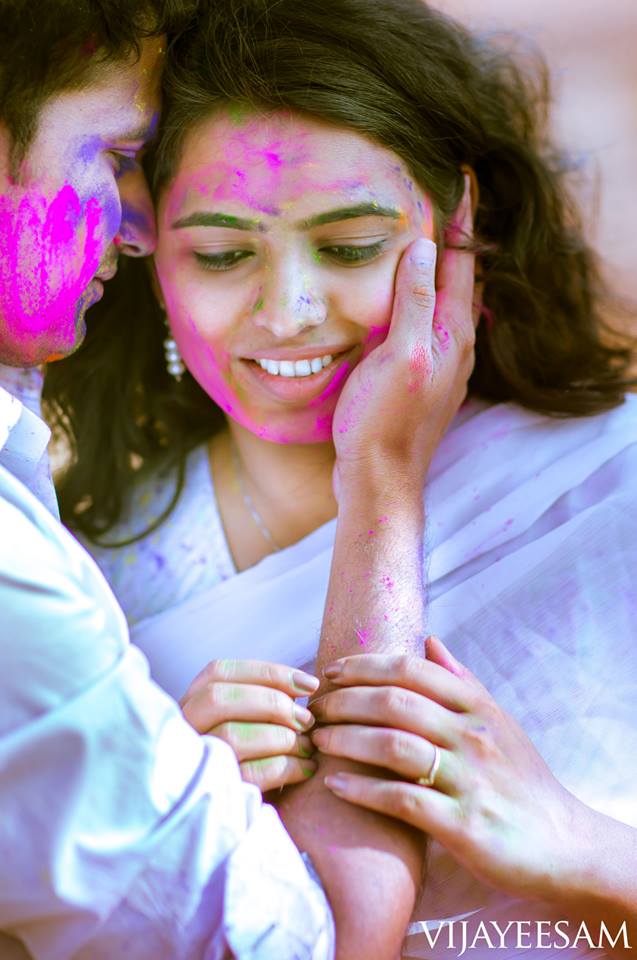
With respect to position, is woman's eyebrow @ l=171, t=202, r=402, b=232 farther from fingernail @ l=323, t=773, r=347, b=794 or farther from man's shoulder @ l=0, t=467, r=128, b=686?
fingernail @ l=323, t=773, r=347, b=794

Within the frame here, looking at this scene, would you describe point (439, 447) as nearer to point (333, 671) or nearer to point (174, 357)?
point (174, 357)

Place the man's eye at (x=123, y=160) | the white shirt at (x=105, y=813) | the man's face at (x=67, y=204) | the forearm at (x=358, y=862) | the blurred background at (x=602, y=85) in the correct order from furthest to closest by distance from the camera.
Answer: the blurred background at (x=602, y=85), the man's eye at (x=123, y=160), the man's face at (x=67, y=204), the forearm at (x=358, y=862), the white shirt at (x=105, y=813)

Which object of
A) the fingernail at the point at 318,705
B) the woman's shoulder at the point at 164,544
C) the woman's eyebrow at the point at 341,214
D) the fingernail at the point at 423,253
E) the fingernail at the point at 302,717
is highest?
the woman's eyebrow at the point at 341,214

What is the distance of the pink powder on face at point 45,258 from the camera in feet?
5.66

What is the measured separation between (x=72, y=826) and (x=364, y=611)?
59 cm

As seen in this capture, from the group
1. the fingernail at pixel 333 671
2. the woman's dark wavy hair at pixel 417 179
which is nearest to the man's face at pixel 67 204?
the woman's dark wavy hair at pixel 417 179

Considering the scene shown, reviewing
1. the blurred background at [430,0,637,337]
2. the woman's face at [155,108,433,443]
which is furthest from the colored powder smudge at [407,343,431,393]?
the blurred background at [430,0,637,337]

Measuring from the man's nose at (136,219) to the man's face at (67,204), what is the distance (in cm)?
2

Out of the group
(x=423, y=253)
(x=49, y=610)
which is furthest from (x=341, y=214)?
(x=49, y=610)

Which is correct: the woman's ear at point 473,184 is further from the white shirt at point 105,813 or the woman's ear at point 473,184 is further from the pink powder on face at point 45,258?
the white shirt at point 105,813

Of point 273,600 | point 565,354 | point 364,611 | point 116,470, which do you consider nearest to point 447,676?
point 364,611

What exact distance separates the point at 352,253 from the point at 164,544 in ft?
2.68

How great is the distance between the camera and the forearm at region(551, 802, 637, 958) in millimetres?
1439

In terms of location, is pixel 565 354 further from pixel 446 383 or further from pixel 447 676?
pixel 447 676
